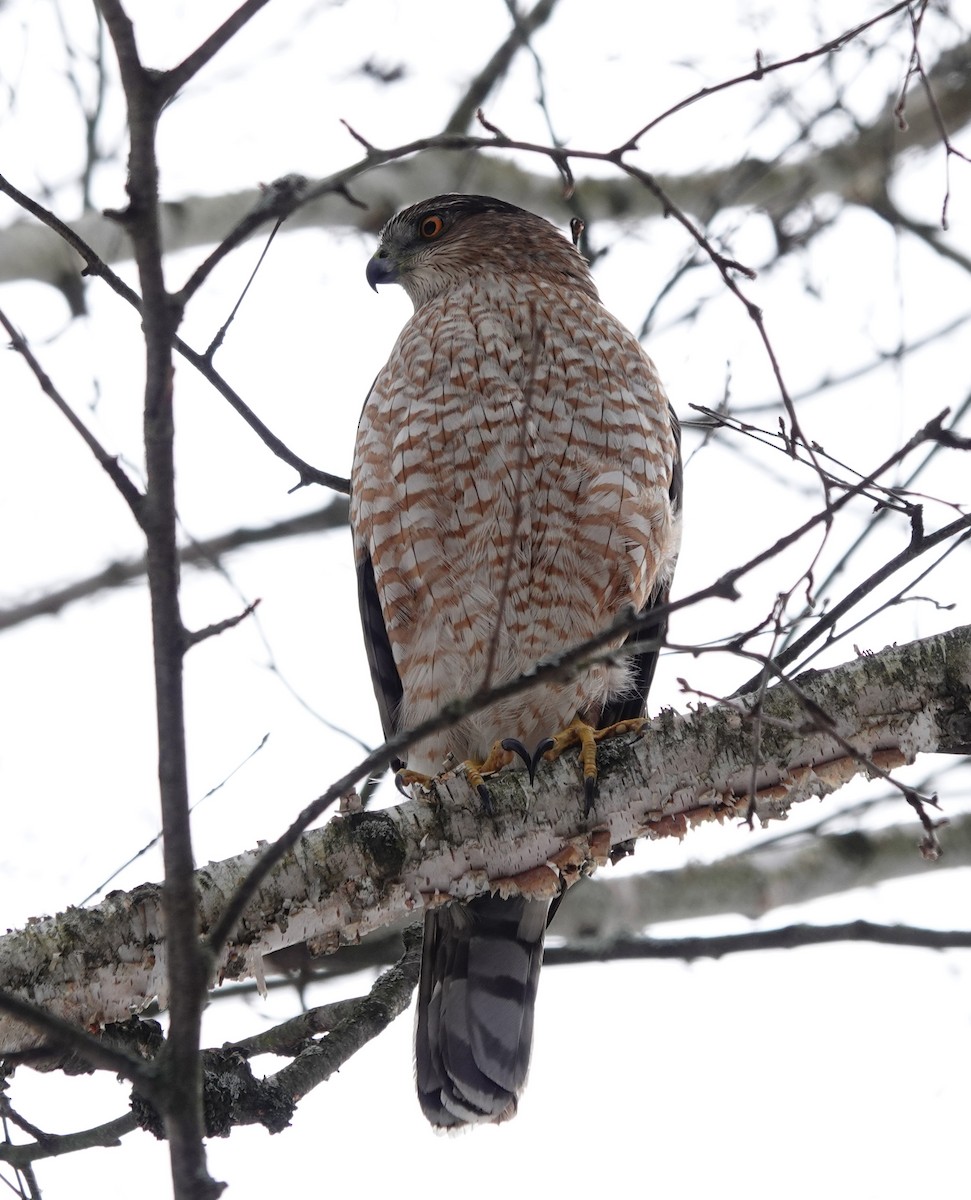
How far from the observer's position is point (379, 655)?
4309mm

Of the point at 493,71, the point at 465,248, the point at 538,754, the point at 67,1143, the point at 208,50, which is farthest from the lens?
the point at 493,71

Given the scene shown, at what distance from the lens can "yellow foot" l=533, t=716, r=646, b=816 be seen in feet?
9.89

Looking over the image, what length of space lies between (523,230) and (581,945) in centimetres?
271

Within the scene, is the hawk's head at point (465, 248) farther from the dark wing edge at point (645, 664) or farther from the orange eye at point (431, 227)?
the dark wing edge at point (645, 664)

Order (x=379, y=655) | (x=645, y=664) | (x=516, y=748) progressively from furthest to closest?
(x=379, y=655) < (x=645, y=664) < (x=516, y=748)

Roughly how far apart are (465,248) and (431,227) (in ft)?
0.96

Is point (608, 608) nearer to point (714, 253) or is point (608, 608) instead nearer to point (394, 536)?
point (394, 536)

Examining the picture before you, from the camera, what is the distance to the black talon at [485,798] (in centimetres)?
298

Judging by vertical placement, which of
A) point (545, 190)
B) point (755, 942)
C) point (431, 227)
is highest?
point (545, 190)

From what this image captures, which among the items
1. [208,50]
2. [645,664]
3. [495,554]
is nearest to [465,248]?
[495,554]

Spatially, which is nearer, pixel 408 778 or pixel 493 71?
pixel 408 778

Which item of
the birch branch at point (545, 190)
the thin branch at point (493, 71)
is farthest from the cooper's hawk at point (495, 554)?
the thin branch at point (493, 71)

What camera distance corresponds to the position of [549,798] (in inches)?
120

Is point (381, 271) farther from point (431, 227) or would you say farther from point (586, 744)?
point (586, 744)
